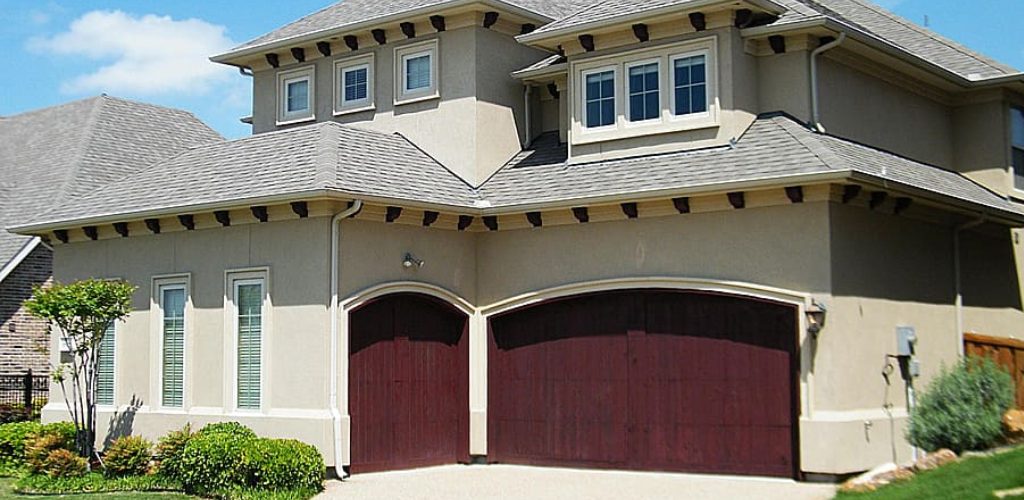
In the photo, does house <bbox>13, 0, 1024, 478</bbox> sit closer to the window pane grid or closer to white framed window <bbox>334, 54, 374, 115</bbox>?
the window pane grid

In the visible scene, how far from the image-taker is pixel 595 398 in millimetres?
18781

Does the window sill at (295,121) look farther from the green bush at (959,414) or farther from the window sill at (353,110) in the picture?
the green bush at (959,414)

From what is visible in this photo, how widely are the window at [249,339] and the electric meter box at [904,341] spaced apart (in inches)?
370

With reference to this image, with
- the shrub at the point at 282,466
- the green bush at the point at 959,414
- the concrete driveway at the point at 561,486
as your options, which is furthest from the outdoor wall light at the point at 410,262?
the green bush at the point at 959,414

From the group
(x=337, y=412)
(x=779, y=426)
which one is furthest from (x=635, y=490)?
(x=337, y=412)

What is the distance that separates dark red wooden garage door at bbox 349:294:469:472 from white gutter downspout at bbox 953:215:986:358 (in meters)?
7.85

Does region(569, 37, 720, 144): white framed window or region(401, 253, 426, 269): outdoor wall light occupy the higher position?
region(569, 37, 720, 144): white framed window

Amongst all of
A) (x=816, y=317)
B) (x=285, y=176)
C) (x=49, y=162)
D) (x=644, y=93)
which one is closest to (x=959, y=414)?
(x=816, y=317)

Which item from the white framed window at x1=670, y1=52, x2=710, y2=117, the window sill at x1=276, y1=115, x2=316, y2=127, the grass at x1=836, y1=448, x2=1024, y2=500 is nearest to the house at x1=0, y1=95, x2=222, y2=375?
the window sill at x1=276, y1=115, x2=316, y2=127

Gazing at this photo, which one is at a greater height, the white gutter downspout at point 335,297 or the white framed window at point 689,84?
the white framed window at point 689,84

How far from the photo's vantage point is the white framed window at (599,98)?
19.5 metres

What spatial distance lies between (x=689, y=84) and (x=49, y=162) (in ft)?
65.5

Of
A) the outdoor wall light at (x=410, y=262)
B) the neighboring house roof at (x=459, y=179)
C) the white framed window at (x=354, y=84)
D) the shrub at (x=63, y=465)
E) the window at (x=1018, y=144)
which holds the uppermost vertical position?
the white framed window at (x=354, y=84)

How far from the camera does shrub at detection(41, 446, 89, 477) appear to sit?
18.2 meters
